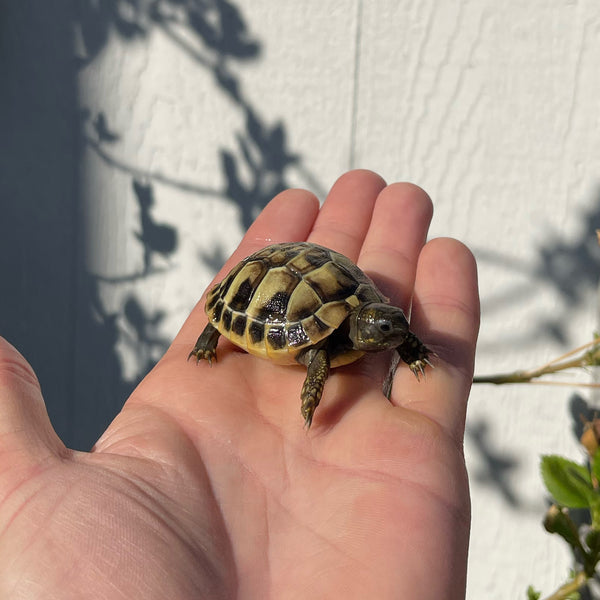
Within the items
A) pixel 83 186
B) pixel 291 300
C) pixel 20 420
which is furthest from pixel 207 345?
pixel 83 186

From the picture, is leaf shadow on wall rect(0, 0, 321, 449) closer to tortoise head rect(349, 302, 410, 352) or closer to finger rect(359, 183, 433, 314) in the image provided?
finger rect(359, 183, 433, 314)

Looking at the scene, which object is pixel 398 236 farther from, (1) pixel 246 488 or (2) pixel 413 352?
(1) pixel 246 488

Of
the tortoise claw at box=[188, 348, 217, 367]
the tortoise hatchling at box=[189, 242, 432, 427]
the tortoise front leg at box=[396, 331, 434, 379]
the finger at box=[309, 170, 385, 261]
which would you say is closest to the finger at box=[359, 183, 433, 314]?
the finger at box=[309, 170, 385, 261]

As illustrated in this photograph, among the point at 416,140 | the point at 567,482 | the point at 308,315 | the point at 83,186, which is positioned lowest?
the point at 567,482

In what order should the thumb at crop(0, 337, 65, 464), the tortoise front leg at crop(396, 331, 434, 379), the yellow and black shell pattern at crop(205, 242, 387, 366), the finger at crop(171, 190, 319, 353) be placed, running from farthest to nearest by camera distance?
the finger at crop(171, 190, 319, 353) → the yellow and black shell pattern at crop(205, 242, 387, 366) → the tortoise front leg at crop(396, 331, 434, 379) → the thumb at crop(0, 337, 65, 464)

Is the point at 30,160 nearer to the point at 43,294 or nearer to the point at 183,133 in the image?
the point at 43,294

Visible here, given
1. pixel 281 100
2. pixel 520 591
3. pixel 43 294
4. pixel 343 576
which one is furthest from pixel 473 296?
pixel 43 294
